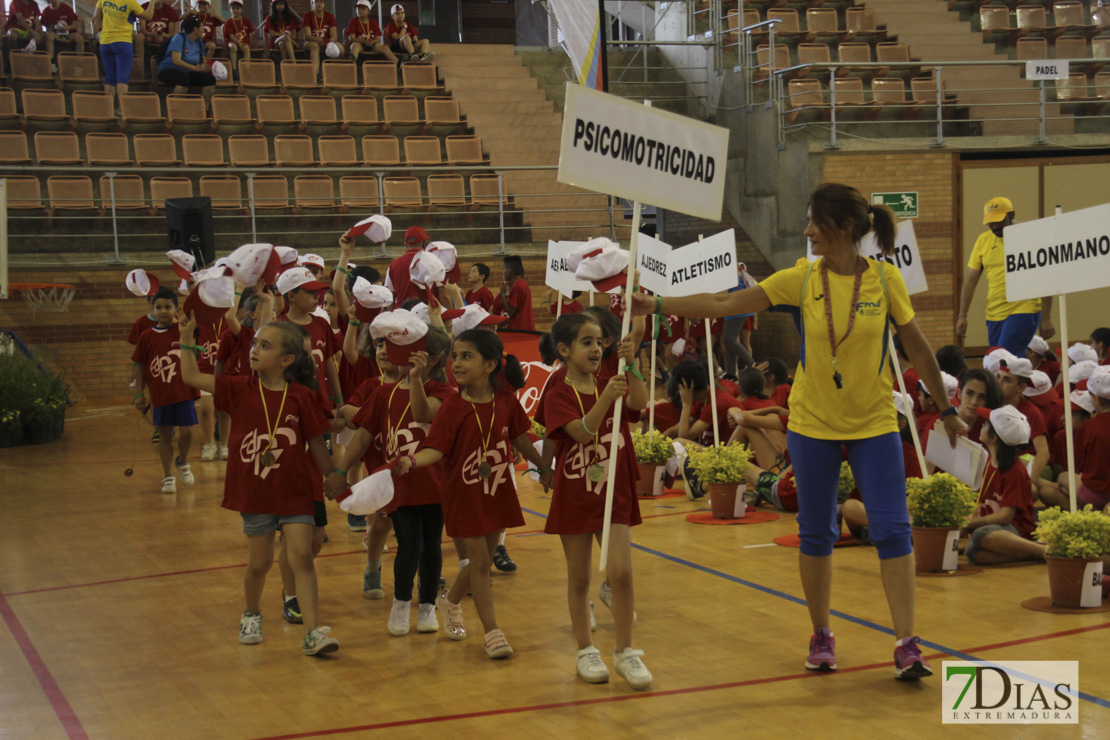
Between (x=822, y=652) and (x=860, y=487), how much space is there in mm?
704

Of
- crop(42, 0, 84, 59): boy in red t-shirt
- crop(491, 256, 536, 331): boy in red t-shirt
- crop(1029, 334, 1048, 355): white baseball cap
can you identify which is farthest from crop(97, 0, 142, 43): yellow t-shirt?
crop(1029, 334, 1048, 355): white baseball cap

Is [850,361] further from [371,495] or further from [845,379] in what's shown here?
[371,495]

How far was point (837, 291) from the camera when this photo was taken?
4434 mm

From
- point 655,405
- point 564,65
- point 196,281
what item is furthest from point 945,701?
point 564,65

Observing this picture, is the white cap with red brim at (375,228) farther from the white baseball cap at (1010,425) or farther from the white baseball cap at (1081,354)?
the white baseball cap at (1081,354)

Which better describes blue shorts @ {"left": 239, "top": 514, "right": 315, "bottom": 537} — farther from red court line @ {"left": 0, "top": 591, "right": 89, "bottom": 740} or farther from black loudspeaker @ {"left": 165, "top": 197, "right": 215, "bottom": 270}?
black loudspeaker @ {"left": 165, "top": 197, "right": 215, "bottom": 270}

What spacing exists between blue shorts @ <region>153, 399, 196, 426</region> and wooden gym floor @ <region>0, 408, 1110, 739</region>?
81.1 inches

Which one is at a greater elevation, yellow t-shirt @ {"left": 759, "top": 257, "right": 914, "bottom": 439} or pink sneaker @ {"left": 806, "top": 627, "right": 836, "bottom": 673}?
yellow t-shirt @ {"left": 759, "top": 257, "right": 914, "bottom": 439}

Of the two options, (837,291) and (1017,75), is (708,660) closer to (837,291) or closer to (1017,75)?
(837,291)

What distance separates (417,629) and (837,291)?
2611 mm

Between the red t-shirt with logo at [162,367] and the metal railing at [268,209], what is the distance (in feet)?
20.2

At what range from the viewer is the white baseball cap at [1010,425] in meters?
6.12

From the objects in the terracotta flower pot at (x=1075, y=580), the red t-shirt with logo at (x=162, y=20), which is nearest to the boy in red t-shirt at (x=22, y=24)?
the red t-shirt with logo at (x=162, y=20)

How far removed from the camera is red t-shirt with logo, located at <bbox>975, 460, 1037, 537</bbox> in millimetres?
6375
